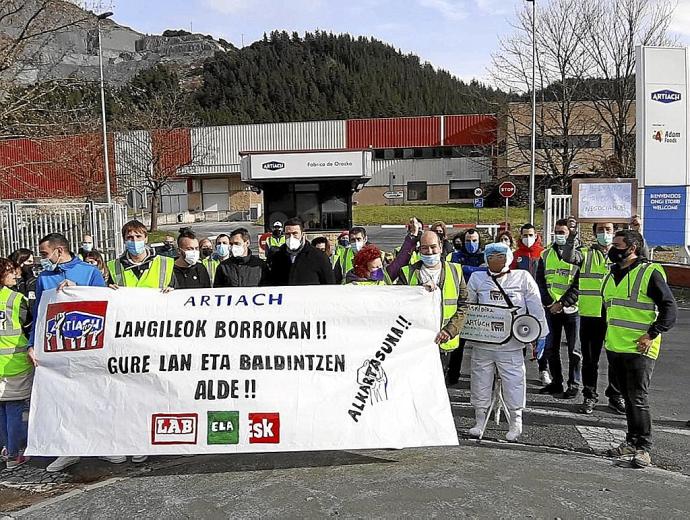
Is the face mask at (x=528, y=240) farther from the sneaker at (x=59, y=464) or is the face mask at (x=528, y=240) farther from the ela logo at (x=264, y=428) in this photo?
the sneaker at (x=59, y=464)

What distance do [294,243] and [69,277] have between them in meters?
2.27

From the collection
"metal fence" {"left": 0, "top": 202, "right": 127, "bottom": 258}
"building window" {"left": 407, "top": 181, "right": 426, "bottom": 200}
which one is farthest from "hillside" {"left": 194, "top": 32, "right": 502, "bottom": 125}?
"metal fence" {"left": 0, "top": 202, "right": 127, "bottom": 258}

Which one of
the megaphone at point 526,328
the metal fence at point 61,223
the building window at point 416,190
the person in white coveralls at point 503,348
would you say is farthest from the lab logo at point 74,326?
the building window at point 416,190

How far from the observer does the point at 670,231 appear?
16.6m

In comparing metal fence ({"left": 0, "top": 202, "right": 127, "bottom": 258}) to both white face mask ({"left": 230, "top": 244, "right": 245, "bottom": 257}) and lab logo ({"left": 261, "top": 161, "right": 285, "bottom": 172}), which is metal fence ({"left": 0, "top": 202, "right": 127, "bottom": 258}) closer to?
white face mask ({"left": 230, "top": 244, "right": 245, "bottom": 257})

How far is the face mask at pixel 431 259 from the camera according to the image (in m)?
6.02

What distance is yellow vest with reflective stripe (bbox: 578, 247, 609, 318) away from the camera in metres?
6.97

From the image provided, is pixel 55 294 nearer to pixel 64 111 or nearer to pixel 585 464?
pixel 585 464

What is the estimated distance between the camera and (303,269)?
6945 mm

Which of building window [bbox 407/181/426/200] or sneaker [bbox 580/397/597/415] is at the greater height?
building window [bbox 407/181/426/200]

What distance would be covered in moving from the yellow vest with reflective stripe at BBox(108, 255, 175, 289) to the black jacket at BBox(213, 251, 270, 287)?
2.72ft

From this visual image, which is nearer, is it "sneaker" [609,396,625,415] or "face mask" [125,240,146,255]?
"face mask" [125,240,146,255]

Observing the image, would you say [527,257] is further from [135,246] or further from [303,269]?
[135,246]

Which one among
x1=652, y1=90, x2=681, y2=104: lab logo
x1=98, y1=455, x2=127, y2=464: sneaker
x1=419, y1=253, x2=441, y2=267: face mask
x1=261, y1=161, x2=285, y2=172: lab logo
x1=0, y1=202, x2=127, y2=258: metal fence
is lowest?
x1=98, y1=455, x2=127, y2=464: sneaker
